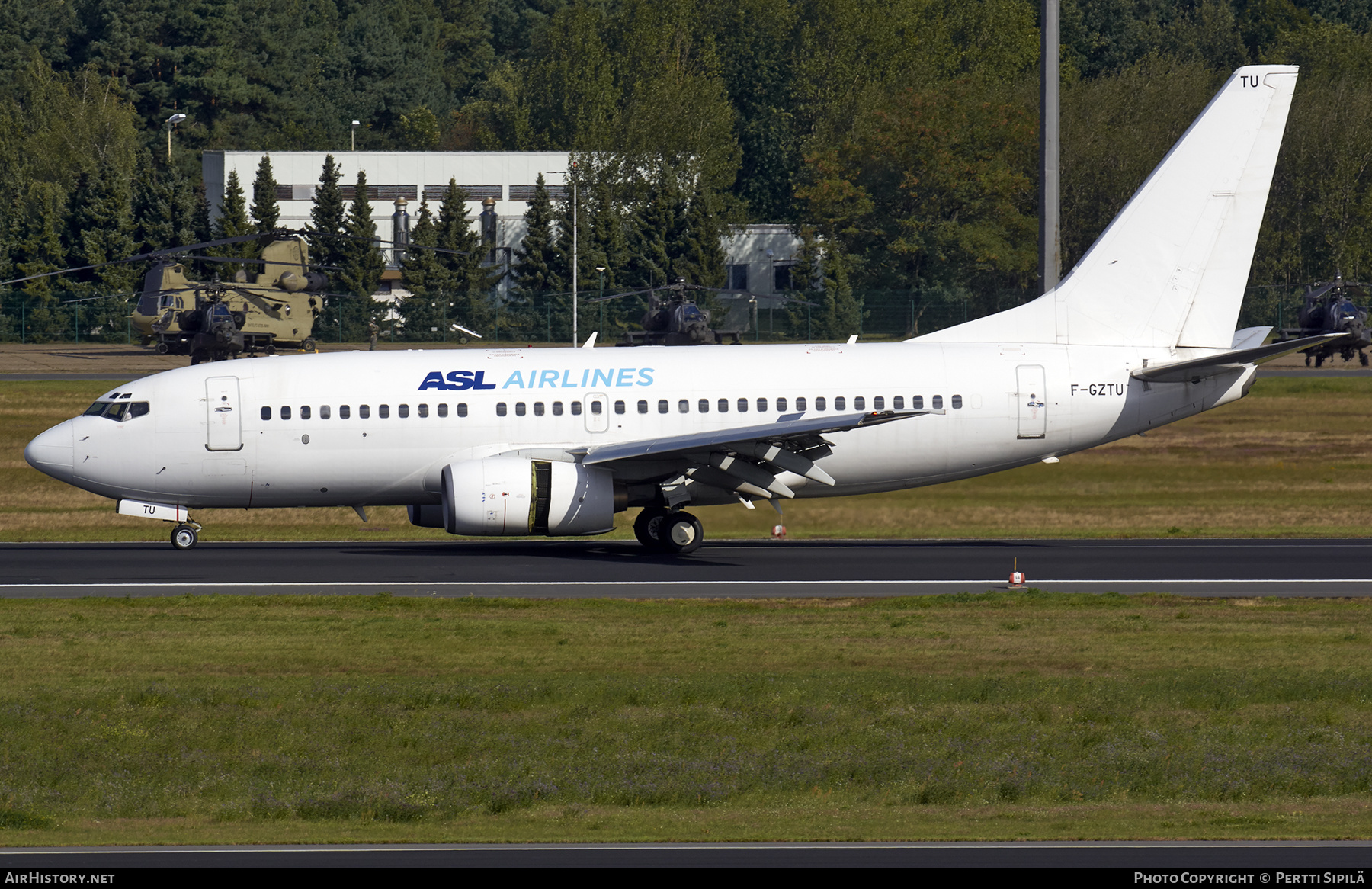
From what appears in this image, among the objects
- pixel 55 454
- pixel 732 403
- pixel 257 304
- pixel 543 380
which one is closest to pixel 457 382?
pixel 543 380

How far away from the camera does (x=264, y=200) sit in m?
97.8

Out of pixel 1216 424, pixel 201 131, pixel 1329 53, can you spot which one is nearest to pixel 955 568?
pixel 1216 424

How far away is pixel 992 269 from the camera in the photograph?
9156 cm

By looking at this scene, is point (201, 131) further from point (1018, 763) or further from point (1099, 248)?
point (1018, 763)

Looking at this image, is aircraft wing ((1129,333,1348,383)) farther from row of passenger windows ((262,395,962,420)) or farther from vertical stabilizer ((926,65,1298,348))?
row of passenger windows ((262,395,962,420))

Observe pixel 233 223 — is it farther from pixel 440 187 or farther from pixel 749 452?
pixel 749 452

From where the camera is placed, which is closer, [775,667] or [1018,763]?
[1018,763]

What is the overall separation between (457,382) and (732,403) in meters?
5.35

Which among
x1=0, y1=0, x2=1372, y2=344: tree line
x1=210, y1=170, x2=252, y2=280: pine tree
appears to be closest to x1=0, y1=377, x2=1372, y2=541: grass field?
x1=0, y1=0, x2=1372, y2=344: tree line

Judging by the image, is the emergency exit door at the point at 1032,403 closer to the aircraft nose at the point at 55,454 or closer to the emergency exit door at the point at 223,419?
the emergency exit door at the point at 223,419

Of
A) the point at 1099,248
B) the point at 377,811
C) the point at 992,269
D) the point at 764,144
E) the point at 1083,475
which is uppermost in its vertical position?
the point at 764,144

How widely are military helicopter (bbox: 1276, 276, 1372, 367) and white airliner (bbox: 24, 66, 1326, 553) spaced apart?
42614mm

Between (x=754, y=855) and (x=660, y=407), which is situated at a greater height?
(x=660, y=407)

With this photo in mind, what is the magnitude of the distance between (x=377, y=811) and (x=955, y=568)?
16521 mm
